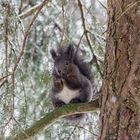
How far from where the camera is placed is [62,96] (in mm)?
2371

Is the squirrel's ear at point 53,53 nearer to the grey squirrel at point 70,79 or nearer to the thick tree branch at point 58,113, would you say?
the grey squirrel at point 70,79

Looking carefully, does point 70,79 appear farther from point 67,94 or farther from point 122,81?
point 122,81

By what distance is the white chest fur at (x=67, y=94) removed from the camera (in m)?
2.37

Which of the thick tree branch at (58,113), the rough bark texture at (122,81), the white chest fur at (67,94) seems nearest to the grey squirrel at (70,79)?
the white chest fur at (67,94)

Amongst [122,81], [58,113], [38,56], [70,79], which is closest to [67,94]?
[70,79]

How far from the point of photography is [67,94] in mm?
2365

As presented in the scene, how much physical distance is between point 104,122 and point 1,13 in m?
0.58

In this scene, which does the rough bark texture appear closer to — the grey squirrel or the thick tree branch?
the thick tree branch

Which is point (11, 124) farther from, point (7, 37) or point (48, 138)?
point (48, 138)

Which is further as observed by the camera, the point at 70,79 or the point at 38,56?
the point at 38,56

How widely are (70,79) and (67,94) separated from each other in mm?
90

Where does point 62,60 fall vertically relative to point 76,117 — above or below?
above

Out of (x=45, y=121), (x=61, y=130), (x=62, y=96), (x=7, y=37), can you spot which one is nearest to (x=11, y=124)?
(x=45, y=121)

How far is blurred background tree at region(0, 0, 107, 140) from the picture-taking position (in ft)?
5.37
